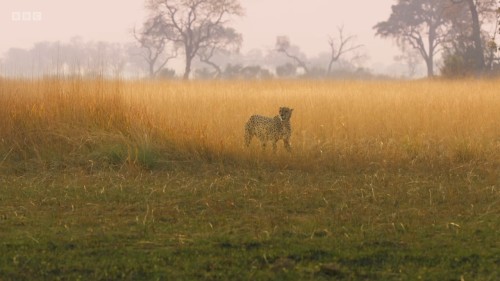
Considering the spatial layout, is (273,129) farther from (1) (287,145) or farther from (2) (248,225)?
(2) (248,225)

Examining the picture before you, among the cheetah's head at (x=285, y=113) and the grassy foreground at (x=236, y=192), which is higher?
the cheetah's head at (x=285, y=113)

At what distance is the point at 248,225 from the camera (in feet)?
15.9

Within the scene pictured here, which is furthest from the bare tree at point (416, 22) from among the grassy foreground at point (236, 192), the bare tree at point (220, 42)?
the grassy foreground at point (236, 192)

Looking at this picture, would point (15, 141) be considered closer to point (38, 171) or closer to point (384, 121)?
point (38, 171)

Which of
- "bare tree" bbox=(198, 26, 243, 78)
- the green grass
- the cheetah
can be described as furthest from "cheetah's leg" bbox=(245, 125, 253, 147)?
"bare tree" bbox=(198, 26, 243, 78)

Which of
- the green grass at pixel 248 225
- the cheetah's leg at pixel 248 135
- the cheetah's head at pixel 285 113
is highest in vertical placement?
the cheetah's head at pixel 285 113

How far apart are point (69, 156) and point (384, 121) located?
4291 mm

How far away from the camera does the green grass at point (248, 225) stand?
3840 mm

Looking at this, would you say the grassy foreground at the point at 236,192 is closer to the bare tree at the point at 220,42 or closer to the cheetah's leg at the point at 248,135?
the cheetah's leg at the point at 248,135

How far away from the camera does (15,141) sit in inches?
313

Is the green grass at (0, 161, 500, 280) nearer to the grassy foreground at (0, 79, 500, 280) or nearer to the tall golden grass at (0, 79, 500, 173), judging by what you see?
the grassy foreground at (0, 79, 500, 280)

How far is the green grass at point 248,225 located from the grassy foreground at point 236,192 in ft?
0.05

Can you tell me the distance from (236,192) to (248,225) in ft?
3.96

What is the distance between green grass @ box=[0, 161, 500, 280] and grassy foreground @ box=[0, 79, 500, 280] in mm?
15
